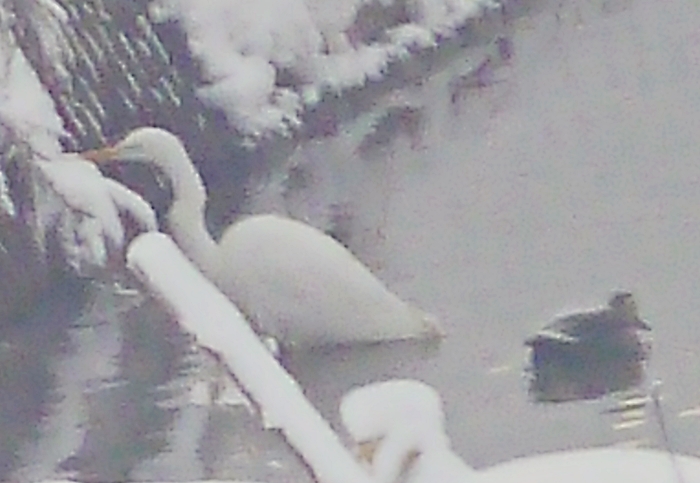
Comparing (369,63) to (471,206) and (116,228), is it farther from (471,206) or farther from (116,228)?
(116,228)

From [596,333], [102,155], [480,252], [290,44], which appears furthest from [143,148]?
[596,333]

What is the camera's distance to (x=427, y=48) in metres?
1.69

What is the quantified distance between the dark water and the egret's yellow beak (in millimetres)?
127

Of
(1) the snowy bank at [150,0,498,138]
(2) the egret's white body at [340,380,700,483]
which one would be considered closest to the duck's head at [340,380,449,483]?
(2) the egret's white body at [340,380,700,483]

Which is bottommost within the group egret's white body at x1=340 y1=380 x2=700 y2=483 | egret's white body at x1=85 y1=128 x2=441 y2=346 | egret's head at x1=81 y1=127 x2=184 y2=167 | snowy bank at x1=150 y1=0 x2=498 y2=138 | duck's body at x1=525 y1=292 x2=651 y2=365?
egret's white body at x1=340 y1=380 x2=700 y2=483

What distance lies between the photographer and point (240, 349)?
5.41ft

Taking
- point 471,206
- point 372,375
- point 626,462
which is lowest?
point 626,462

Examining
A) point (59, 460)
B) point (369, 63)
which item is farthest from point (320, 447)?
point (369, 63)

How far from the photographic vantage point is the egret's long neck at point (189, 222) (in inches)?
65.4

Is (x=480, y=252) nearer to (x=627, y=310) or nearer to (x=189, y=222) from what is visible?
(x=627, y=310)

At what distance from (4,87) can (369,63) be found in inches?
13.1

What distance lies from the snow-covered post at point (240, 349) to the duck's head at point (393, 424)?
2 cm

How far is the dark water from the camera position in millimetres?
1628

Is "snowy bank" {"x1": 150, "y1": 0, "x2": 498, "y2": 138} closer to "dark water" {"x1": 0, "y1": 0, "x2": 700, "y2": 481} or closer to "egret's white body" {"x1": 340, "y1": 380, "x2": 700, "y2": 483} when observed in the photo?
"dark water" {"x1": 0, "y1": 0, "x2": 700, "y2": 481}
